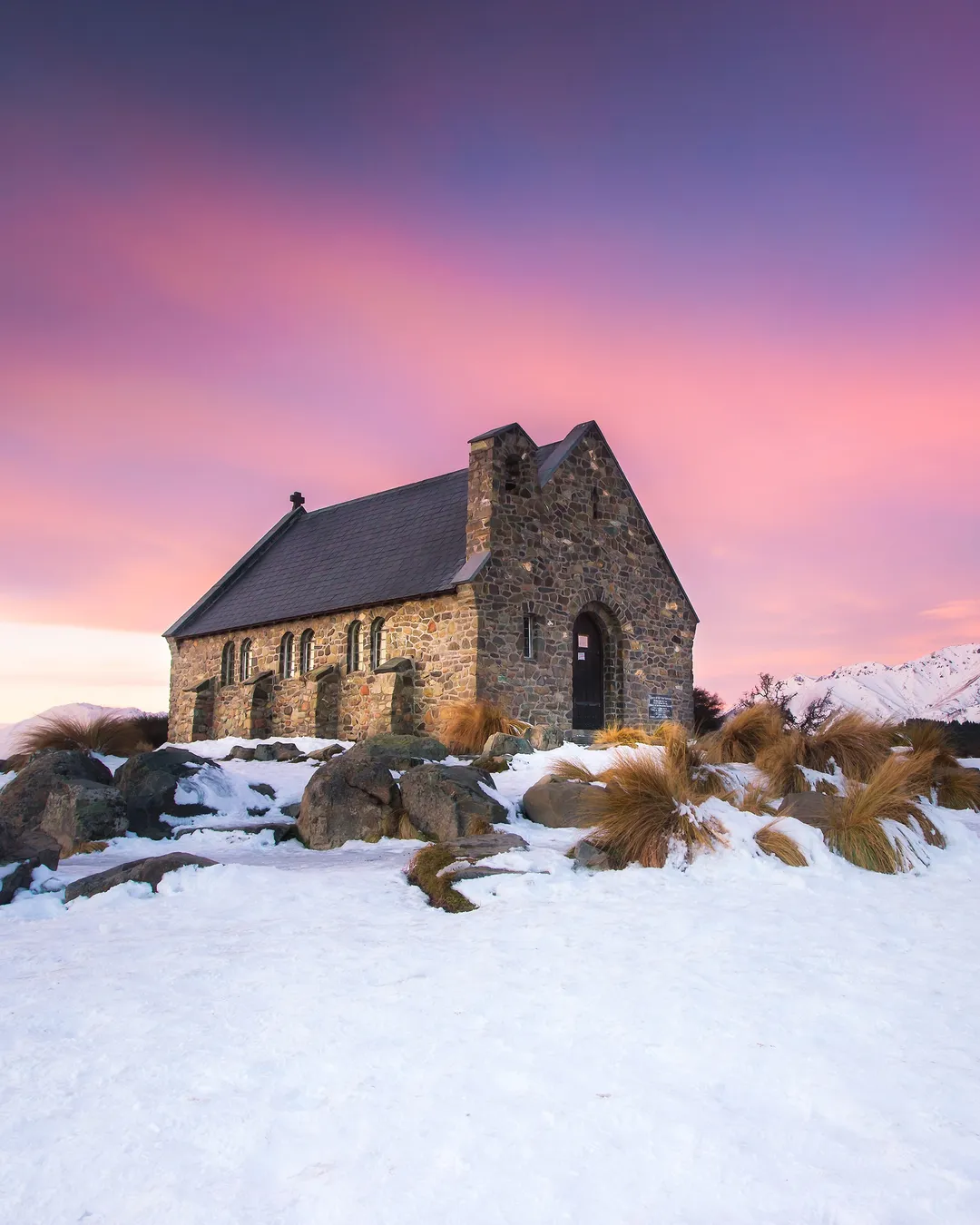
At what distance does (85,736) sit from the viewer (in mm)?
22328

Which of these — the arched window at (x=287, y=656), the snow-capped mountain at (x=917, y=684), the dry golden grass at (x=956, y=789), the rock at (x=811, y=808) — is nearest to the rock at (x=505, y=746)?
the rock at (x=811, y=808)

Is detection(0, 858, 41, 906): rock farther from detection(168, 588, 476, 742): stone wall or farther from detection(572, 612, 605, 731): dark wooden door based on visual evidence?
detection(572, 612, 605, 731): dark wooden door

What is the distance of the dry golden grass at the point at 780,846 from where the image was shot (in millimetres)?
7758

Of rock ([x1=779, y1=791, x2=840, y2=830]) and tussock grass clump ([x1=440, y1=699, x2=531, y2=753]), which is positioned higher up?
tussock grass clump ([x1=440, y1=699, x2=531, y2=753])

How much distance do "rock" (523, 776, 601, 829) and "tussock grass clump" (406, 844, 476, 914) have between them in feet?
6.82

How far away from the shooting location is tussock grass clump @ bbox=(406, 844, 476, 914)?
6.68m

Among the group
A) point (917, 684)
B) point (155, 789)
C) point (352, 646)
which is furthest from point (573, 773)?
point (917, 684)

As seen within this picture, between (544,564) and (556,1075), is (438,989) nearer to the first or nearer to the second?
(556,1075)

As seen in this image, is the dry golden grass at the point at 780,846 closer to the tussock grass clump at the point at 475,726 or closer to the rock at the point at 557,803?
the rock at the point at 557,803

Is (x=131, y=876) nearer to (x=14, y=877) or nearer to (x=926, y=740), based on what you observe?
(x=14, y=877)

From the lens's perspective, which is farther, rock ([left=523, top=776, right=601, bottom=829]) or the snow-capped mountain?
the snow-capped mountain

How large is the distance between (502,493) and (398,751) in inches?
358

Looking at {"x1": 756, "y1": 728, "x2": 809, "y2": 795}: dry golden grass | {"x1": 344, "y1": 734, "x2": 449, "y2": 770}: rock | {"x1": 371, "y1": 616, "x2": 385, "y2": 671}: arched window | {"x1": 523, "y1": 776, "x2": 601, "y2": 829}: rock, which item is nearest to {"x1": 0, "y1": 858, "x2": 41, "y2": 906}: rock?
{"x1": 344, "y1": 734, "x2": 449, "y2": 770}: rock

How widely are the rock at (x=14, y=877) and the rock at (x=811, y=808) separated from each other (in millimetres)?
6571
